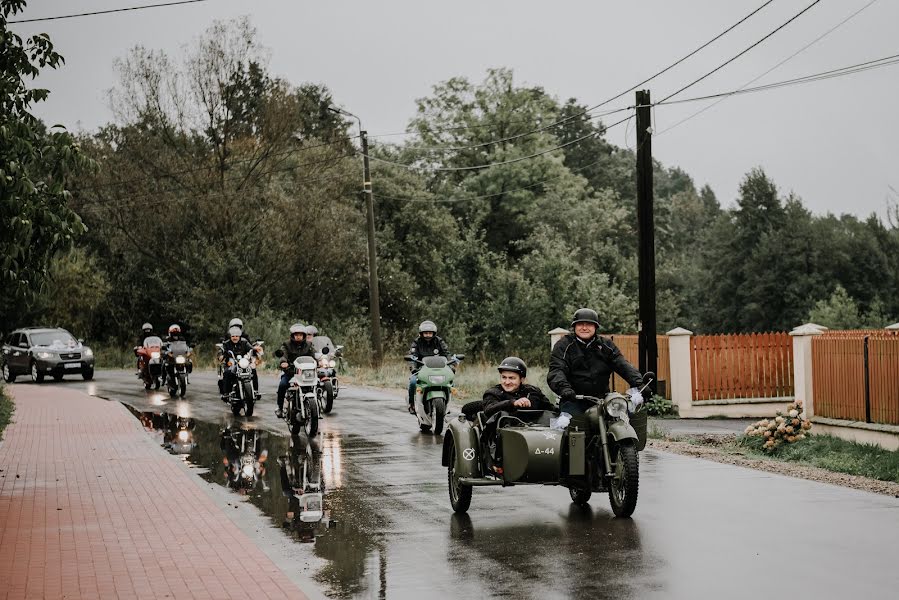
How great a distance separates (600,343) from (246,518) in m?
3.75

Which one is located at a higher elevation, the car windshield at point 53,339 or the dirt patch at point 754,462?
the car windshield at point 53,339

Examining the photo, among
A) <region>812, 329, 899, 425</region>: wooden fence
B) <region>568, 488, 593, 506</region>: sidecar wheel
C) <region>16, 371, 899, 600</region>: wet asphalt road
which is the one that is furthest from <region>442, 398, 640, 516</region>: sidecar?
<region>812, 329, 899, 425</region>: wooden fence

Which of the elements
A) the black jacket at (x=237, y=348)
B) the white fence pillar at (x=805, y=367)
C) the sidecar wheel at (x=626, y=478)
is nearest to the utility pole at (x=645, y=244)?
the white fence pillar at (x=805, y=367)

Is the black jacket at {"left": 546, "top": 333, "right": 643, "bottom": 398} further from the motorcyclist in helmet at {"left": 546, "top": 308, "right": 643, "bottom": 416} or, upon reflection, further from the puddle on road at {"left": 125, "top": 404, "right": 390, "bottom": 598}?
the puddle on road at {"left": 125, "top": 404, "right": 390, "bottom": 598}

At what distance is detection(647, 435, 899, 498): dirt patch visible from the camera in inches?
483

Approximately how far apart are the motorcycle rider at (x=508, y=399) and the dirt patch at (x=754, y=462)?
12.4 feet

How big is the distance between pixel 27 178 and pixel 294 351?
8404 millimetres

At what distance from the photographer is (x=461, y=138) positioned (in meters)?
70.2

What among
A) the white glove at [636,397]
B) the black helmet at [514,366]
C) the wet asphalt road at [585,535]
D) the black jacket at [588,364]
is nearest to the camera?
the wet asphalt road at [585,535]

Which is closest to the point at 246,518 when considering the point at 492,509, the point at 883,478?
the point at 492,509

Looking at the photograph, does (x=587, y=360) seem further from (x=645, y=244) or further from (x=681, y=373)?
(x=645, y=244)

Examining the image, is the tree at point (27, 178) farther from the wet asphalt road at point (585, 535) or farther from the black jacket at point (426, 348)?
the black jacket at point (426, 348)

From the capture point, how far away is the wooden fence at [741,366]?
898 inches

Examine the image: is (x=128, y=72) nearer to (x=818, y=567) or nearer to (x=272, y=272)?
(x=272, y=272)
